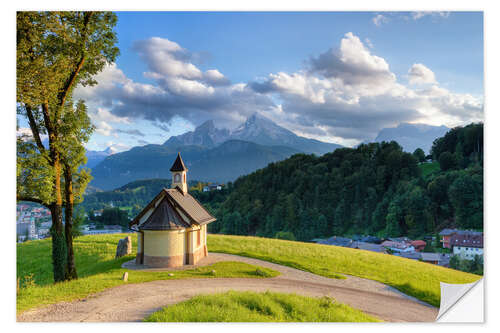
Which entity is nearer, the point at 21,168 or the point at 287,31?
the point at 21,168

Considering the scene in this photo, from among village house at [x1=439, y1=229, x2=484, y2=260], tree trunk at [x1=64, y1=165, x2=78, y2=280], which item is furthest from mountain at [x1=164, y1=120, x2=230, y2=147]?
village house at [x1=439, y1=229, x2=484, y2=260]

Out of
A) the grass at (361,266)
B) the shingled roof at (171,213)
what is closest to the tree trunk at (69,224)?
the shingled roof at (171,213)

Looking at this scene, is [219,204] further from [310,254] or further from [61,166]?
[61,166]

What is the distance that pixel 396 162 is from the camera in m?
39.4

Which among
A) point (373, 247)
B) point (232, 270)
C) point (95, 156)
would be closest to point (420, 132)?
point (232, 270)

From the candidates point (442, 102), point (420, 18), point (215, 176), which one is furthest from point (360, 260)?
point (215, 176)

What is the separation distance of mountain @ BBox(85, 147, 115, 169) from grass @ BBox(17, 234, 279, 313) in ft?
11.6

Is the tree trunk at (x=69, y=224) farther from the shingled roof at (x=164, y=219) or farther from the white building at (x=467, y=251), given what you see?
the white building at (x=467, y=251)

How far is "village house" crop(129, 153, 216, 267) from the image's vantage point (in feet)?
35.2

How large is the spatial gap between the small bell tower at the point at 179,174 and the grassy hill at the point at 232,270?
406cm

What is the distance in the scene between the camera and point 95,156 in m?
10.7

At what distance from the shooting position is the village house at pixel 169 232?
35.2 ft

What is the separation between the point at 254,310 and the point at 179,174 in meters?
7.97
